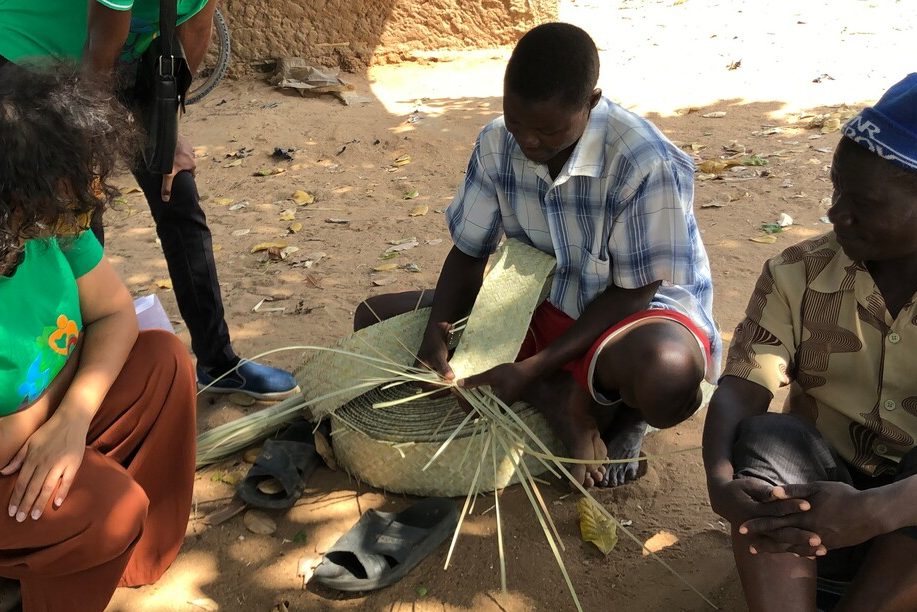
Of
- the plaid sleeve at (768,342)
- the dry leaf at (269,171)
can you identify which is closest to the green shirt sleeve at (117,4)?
the plaid sleeve at (768,342)

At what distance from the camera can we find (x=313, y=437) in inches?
104

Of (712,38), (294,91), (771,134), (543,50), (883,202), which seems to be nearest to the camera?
(883,202)

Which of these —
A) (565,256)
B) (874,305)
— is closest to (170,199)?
(565,256)

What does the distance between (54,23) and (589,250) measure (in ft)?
5.40

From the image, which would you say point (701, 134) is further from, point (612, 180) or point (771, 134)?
point (612, 180)

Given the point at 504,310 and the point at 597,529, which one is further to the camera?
the point at 504,310

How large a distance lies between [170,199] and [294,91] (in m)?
4.28

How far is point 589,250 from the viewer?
2361 mm

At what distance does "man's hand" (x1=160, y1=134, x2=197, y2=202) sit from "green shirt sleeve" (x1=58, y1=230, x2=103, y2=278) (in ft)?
1.57

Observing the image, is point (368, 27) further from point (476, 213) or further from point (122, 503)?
point (122, 503)

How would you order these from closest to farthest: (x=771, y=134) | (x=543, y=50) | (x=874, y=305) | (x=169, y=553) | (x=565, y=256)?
(x=874, y=305) → (x=543, y=50) → (x=169, y=553) → (x=565, y=256) → (x=771, y=134)

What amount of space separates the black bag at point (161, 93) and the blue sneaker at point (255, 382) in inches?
31.6

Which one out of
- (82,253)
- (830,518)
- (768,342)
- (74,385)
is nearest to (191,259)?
(82,253)

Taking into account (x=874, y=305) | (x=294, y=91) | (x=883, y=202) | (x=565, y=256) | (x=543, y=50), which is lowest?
(x=294, y=91)
